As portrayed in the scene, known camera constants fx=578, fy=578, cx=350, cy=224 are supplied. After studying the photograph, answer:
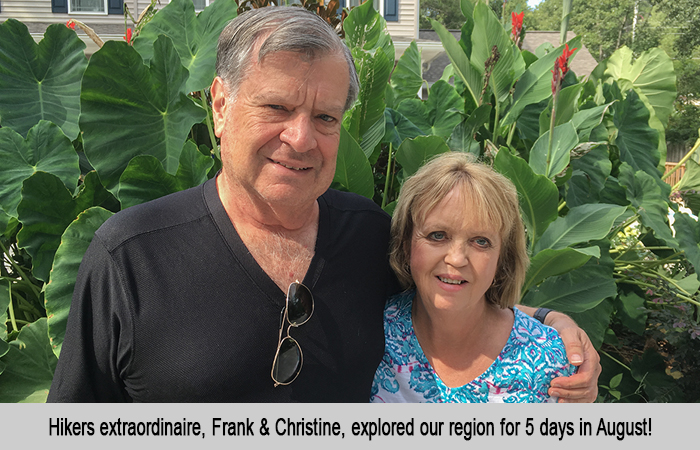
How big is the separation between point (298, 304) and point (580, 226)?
1.22m

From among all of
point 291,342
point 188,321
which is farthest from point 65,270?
point 291,342

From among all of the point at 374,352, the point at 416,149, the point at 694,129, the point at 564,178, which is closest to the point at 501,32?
the point at 564,178

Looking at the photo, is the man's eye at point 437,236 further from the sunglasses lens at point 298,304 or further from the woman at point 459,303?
the sunglasses lens at point 298,304

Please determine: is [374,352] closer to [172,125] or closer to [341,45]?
[341,45]

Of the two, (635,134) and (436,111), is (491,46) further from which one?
(635,134)

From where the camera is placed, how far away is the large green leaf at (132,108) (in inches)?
76.0

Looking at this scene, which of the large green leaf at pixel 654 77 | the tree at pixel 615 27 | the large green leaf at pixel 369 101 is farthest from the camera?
the tree at pixel 615 27

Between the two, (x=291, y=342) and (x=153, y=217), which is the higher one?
(x=153, y=217)

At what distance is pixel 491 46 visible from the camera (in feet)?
8.38

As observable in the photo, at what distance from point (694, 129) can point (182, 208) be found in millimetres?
19504

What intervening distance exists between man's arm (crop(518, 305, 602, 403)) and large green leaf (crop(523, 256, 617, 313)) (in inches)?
24.1

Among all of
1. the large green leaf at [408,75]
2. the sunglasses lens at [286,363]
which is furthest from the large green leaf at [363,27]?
the sunglasses lens at [286,363]

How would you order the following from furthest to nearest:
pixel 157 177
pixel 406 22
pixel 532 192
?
pixel 406 22, pixel 532 192, pixel 157 177

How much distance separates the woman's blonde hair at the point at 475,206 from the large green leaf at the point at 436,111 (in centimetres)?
107
